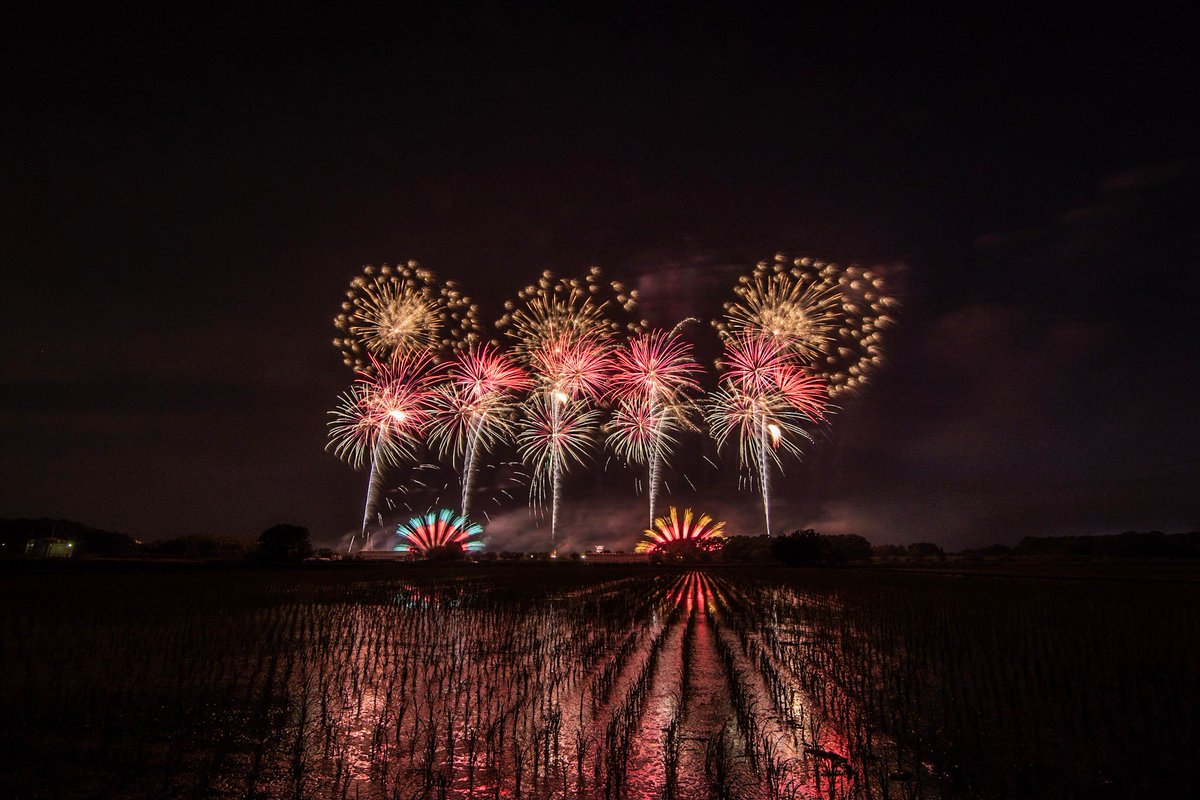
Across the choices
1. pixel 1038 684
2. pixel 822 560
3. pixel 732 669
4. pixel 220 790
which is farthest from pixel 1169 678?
pixel 822 560

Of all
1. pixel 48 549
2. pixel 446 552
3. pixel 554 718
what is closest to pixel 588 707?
pixel 554 718

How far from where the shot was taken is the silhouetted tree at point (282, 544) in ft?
213

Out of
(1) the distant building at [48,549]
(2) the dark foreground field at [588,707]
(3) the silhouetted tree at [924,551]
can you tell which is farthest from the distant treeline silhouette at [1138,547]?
(1) the distant building at [48,549]

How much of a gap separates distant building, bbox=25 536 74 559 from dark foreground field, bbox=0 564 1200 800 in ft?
259

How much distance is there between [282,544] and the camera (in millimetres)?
65125

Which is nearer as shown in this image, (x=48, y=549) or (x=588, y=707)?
(x=588, y=707)

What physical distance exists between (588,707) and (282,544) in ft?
210

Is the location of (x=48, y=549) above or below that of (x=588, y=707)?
above

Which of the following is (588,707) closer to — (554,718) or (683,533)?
(554,718)

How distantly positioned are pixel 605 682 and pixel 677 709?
2.23 meters

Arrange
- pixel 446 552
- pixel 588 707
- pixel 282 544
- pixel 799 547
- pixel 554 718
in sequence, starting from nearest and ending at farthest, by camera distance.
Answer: pixel 554 718 → pixel 588 707 → pixel 282 544 → pixel 799 547 → pixel 446 552

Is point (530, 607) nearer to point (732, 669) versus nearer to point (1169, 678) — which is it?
point (732, 669)

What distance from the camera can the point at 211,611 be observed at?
2259cm

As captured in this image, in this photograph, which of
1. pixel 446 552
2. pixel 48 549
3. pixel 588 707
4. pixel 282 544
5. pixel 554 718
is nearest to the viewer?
pixel 554 718
